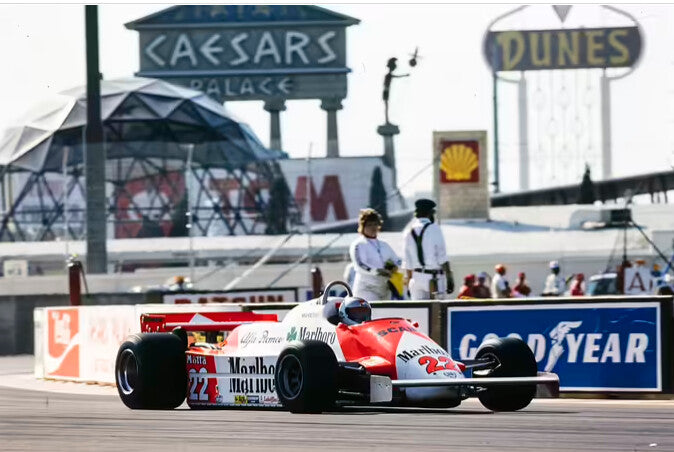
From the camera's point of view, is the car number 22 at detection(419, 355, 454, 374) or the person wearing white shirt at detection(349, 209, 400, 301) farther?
the person wearing white shirt at detection(349, 209, 400, 301)

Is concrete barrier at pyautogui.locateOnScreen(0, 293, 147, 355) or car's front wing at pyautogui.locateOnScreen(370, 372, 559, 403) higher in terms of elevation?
car's front wing at pyautogui.locateOnScreen(370, 372, 559, 403)

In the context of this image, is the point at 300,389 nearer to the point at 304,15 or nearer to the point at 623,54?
the point at 623,54

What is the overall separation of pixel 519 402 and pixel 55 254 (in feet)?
132

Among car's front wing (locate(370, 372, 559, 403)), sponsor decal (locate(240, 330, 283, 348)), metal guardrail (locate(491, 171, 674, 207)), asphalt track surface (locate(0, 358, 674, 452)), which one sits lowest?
asphalt track surface (locate(0, 358, 674, 452))

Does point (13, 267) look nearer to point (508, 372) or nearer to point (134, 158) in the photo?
point (134, 158)

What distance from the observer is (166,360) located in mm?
12523

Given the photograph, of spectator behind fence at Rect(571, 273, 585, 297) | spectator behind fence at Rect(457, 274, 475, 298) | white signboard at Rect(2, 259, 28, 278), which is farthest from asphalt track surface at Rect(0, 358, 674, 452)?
white signboard at Rect(2, 259, 28, 278)

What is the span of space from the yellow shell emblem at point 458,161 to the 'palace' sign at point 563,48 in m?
Result: 20.8

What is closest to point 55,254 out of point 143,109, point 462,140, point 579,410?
point 462,140

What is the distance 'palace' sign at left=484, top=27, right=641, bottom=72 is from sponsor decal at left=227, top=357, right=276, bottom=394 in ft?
221

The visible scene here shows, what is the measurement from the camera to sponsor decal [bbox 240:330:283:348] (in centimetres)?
1222

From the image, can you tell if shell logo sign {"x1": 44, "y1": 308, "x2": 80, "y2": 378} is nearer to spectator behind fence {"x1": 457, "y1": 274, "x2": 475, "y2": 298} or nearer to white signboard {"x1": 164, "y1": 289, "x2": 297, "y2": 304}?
white signboard {"x1": 164, "y1": 289, "x2": 297, "y2": 304}

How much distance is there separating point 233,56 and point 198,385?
7369cm

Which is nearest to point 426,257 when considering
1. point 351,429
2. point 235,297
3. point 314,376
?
point 314,376
